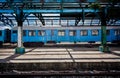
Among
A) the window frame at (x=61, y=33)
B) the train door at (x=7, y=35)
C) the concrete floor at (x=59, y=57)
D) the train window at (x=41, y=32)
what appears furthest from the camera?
the train door at (x=7, y=35)

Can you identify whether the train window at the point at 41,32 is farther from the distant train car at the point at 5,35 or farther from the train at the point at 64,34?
the distant train car at the point at 5,35

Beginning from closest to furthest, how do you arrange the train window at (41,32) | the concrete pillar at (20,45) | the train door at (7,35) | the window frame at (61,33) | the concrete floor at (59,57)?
1. the concrete floor at (59,57)
2. the concrete pillar at (20,45)
3. the train window at (41,32)
4. the window frame at (61,33)
5. the train door at (7,35)

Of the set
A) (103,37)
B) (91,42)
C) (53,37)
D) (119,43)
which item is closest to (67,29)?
(53,37)

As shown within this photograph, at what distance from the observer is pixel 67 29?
24.6 meters

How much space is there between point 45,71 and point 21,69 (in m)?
1.26

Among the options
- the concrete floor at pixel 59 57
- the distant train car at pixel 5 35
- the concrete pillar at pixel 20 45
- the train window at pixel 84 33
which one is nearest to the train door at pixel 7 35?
the distant train car at pixel 5 35

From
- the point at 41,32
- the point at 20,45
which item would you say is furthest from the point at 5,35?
the point at 20,45

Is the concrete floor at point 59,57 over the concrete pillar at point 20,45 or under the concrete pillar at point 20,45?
under

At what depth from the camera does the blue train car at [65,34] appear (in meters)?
24.5

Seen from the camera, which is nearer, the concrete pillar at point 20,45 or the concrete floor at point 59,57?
the concrete floor at point 59,57

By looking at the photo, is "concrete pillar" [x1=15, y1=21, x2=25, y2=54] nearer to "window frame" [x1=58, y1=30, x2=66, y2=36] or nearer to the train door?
"window frame" [x1=58, y1=30, x2=66, y2=36]

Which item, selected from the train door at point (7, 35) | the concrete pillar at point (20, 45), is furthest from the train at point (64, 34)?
the concrete pillar at point (20, 45)

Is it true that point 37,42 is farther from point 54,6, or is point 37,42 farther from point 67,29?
point 54,6

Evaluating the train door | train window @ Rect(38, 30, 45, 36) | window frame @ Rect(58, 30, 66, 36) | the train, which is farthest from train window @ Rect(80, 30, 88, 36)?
the train door
